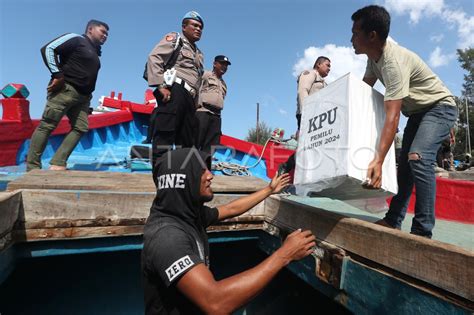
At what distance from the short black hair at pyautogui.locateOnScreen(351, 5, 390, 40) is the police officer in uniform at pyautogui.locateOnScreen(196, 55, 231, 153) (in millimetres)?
2346

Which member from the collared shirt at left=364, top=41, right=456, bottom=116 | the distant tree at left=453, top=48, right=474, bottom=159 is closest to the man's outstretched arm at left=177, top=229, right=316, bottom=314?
the collared shirt at left=364, top=41, right=456, bottom=116

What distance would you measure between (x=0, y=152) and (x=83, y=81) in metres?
1.65

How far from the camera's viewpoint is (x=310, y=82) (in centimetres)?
361

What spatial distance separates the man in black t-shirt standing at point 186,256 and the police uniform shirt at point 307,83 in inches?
94.6

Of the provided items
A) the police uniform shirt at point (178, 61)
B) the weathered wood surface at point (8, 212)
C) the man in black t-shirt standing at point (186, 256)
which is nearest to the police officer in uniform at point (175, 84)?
the police uniform shirt at point (178, 61)

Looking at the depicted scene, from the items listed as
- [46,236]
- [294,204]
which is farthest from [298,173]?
[46,236]

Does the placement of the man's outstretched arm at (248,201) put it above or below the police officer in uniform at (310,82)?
below

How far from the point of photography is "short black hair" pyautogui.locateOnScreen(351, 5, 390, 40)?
1.63 m

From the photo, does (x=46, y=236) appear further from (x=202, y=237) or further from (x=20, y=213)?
(x=202, y=237)

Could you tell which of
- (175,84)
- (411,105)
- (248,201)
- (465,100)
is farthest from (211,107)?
(465,100)

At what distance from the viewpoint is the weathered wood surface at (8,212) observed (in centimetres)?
145

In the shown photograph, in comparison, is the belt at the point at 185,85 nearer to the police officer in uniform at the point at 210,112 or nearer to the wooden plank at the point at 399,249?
the police officer in uniform at the point at 210,112

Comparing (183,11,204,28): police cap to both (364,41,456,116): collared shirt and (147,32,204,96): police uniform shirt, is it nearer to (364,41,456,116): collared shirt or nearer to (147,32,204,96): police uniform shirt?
(147,32,204,96): police uniform shirt

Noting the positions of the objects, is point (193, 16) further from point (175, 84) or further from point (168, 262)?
point (168, 262)
